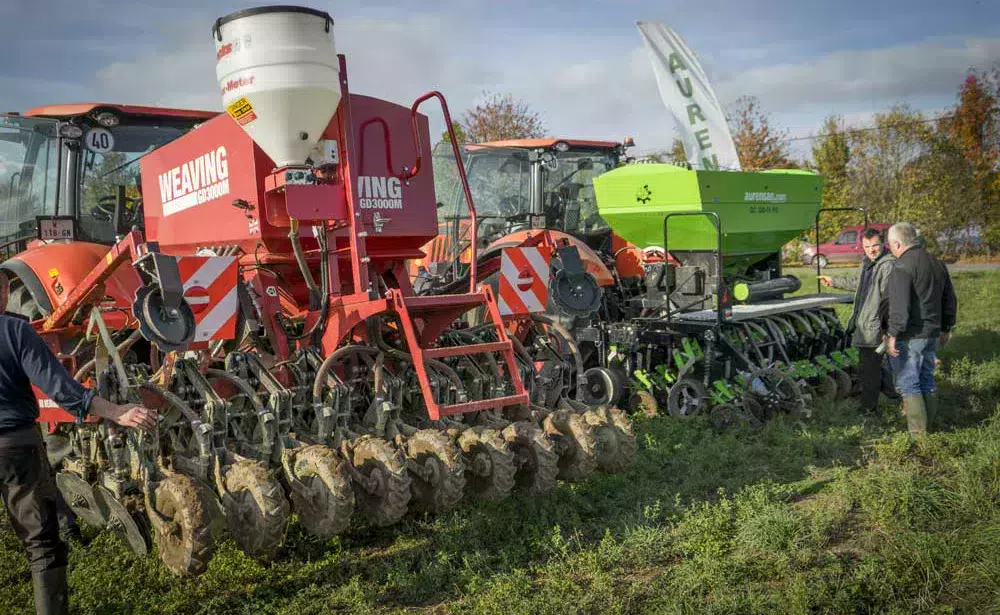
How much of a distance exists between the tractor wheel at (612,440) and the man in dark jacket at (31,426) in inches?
87.0

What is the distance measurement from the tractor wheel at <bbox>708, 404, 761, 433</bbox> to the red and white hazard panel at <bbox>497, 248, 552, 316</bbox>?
6.11 feet

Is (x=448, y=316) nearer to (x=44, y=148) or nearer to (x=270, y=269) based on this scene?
(x=270, y=269)

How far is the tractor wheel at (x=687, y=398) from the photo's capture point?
6199 millimetres

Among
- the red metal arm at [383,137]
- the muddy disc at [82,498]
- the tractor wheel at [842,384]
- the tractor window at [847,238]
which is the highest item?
the red metal arm at [383,137]

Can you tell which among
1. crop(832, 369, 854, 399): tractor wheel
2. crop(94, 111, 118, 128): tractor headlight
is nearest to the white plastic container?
crop(94, 111, 118, 128): tractor headlight

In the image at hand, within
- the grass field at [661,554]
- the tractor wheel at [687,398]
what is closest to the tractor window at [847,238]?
the tractor wheel at [687,398]

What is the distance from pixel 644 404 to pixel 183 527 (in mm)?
4199

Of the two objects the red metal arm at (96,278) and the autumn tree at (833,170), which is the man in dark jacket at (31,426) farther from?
the autumn tree at (833,170)

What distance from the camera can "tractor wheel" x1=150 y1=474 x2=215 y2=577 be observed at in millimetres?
3131

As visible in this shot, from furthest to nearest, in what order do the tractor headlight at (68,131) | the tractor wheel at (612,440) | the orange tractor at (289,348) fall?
1. the tractor headlight at (68,131)
2. the tractor wheel at (612,440)
3. the orange tractor at (289,348)

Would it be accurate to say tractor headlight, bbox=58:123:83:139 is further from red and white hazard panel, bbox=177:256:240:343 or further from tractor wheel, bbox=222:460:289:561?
tractor wheel, bbox=222:460:289:561

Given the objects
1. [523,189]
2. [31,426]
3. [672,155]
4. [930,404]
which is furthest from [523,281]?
[672,155]

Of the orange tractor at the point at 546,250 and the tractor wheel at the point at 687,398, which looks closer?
the orange tractor at the point at 546,250

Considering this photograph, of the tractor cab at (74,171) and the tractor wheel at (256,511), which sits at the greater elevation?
the tractor cab at (74,171)
